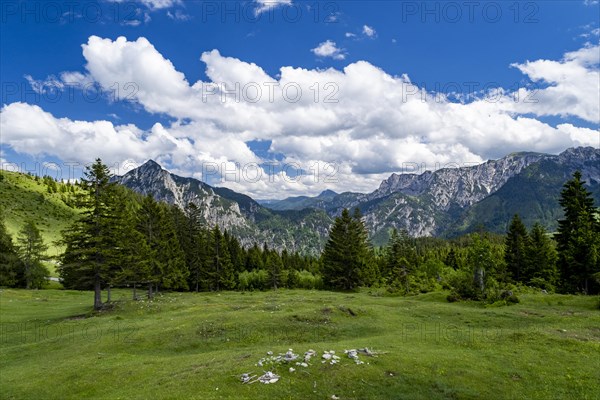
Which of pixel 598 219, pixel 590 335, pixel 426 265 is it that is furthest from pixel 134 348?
pixel 426 265

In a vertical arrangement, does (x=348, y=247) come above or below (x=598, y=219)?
below

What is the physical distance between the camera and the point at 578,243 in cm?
6066

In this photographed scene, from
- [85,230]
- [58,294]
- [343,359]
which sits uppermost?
[85,230]

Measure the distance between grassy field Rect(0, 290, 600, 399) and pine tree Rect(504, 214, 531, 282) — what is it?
39.6 meters

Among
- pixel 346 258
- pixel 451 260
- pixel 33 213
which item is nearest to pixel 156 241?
pixel 346 258

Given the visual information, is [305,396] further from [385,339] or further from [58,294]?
[58,294]

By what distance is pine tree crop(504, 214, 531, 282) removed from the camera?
3327 inches

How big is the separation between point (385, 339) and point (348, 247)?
5976cm

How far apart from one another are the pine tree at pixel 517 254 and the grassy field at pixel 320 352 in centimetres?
3965

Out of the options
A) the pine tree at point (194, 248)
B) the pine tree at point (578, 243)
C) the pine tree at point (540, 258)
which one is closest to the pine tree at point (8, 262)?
the pine tree at point (194, 248)

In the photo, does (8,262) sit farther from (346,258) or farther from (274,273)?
(346,258)

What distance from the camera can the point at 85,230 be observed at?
53.4 metres

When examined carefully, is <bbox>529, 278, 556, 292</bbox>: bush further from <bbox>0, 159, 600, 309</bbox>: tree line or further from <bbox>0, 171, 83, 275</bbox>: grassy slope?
<bbox>0, 171, 83, 275</bbox>: grassy slope

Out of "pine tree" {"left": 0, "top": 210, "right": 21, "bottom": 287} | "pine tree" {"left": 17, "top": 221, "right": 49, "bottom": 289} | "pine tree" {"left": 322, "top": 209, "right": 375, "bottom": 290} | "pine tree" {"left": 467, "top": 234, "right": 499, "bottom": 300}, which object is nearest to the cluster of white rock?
"pine tree" {"left": 467, "top": 234, "right": 499, "bottom": 300}
